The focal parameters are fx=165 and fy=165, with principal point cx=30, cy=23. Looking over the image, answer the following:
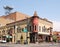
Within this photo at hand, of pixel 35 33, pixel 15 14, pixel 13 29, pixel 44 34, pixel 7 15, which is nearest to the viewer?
pixel 35 33

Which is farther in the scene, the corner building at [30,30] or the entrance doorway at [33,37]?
the corner building at [30,30]

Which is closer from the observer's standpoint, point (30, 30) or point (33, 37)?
point (33, 37)

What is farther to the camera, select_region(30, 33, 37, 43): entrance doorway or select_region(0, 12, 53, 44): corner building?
select_region(0, 12, 53, 44): corner building

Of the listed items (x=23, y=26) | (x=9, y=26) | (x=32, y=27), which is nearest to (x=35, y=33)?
(x=32, y=27)

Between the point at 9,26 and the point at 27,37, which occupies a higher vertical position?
the point at 9,26

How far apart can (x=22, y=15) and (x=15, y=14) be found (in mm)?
4854

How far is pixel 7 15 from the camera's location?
94938 mm

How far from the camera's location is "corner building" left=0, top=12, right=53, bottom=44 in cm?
5512

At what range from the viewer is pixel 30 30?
56.2 metres

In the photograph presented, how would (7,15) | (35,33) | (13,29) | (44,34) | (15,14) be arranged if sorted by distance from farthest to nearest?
(7,15) < (15,14) < (13,29) < (44,34) < (35,33)

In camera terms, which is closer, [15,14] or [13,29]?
[13,29]

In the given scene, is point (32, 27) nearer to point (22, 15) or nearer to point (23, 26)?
point (23, 26)

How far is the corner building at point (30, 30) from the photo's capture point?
55125mm

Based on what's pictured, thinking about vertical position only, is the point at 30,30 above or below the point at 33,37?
above
